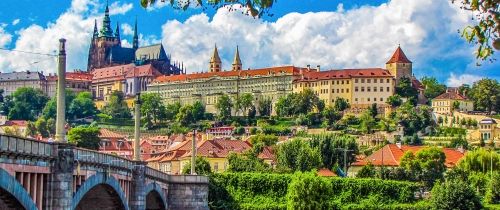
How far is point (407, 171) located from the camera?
274ft

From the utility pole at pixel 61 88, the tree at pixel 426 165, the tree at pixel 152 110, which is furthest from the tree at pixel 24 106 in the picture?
the utility pole at pixel 61 88

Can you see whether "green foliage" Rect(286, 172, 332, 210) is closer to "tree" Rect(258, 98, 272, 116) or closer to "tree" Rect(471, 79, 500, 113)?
"tree" Rect(471, 79, 500, 113)

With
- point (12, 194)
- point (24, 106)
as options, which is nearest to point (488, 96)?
point (24, 106)

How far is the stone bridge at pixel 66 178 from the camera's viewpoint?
21.1 m

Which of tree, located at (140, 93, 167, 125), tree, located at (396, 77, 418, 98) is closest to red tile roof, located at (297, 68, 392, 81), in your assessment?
tree, located at (396, 77, 418, 98)

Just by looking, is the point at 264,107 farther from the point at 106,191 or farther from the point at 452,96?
the point at 106,191

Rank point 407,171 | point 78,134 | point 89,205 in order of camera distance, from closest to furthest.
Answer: point 89,205
point 407,171
point 78,134

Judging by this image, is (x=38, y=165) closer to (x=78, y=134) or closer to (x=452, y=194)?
(x=452, y=194)

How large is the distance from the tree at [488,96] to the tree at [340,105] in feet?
78.6

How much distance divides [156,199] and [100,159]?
18.0m

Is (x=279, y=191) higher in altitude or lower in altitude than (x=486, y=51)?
lower

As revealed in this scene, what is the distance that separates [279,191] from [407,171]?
20376mm

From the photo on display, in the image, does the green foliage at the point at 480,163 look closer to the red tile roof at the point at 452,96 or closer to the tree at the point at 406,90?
the red tile roof at the point at 452,96

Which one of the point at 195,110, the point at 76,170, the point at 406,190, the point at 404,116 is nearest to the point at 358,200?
the point at 406,190
